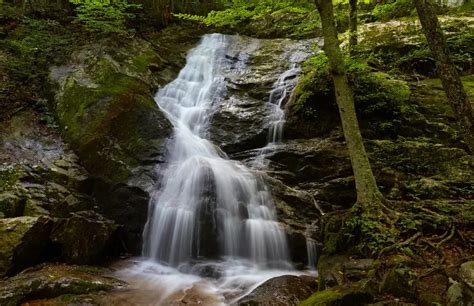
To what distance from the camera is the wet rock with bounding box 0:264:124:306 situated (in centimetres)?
487

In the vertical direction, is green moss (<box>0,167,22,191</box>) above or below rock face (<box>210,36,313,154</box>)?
below

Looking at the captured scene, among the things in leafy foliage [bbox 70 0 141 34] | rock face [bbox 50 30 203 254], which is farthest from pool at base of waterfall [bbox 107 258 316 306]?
leafy foliage [bbox 70 0 141 34]

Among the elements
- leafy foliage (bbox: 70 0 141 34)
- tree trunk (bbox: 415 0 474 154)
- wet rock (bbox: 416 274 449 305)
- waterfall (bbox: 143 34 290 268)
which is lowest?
wet rock (bbox: 416 274 449 305)

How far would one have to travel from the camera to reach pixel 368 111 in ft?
27.6

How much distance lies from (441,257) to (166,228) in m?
4.89

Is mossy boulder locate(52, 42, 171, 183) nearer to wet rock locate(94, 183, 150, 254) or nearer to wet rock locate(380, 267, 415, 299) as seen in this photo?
wet rock locate(94, 183, 150, 254)

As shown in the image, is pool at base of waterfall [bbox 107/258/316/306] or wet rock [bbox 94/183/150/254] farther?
wet rock [bbox 94/183/150/254]

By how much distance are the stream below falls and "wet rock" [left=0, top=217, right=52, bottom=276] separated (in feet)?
4.43

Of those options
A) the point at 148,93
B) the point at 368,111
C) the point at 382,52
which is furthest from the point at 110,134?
the point at 382,52

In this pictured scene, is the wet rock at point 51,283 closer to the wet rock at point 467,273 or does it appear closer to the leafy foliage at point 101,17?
the wet rock at point 467,273

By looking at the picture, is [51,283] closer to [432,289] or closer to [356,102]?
[432,289]

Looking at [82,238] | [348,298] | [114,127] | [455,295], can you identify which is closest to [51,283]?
[82,238]

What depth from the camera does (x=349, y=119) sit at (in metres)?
5.64

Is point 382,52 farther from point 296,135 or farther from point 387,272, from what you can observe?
A: point 387,272
